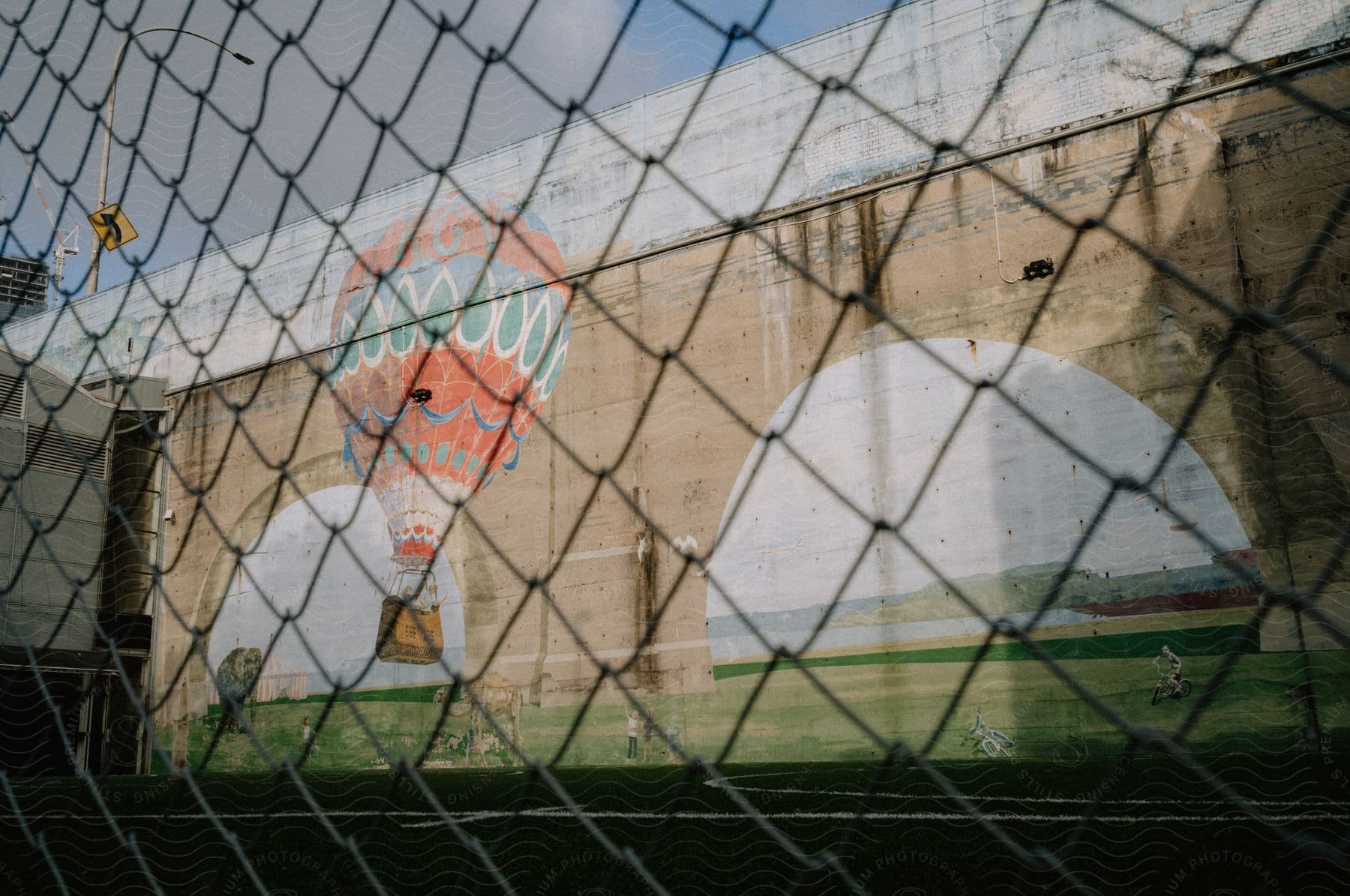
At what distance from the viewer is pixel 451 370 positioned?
799 cm

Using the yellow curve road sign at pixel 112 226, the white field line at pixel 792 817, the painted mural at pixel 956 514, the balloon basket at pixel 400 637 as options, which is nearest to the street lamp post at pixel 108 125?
the yellow curve road sign at pixel 112 226

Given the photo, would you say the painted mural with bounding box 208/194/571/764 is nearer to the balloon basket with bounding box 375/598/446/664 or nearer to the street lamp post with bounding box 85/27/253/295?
the balloon basket with bounding box 375/598/446/664

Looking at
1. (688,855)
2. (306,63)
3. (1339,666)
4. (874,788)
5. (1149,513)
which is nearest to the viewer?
(874,788)

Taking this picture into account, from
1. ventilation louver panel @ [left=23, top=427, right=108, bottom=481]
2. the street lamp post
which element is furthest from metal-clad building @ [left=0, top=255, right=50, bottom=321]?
ventilation louver panel @ [left=23, top=427, right=108, bottom=481]

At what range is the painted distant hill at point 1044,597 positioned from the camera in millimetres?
5680

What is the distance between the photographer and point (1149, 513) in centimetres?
591

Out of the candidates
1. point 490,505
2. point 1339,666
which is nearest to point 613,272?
point 490,505

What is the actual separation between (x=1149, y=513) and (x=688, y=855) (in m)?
4.56

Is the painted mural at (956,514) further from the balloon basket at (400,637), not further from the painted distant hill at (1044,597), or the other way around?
the balloon basket at (400,637)

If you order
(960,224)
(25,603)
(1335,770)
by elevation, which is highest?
(960,224)

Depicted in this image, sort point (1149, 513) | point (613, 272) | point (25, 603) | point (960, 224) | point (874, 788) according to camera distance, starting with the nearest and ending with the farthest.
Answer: point (874, 788), point (1149, 513), point (960, 224), point (25, 603), point (613, 272)

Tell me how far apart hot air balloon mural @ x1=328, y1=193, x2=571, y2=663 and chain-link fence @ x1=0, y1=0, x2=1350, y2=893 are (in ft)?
0.12

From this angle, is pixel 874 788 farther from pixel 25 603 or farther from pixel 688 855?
pixel 25 603

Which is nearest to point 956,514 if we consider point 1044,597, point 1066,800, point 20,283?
point 1044,597
